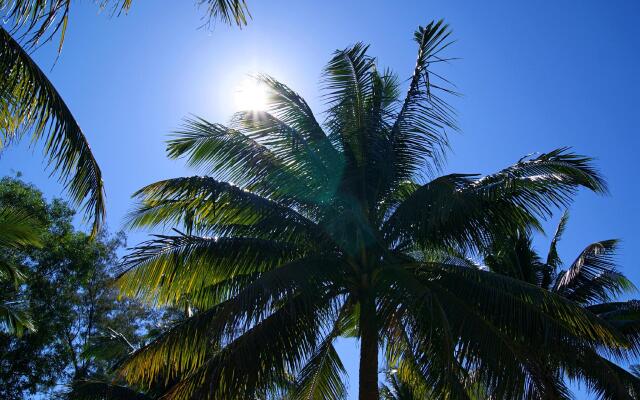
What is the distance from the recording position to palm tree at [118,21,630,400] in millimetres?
8461

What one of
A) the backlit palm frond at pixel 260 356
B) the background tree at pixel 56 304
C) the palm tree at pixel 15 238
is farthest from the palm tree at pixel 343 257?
the background tree at pixel 56 304

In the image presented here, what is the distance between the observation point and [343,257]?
9.72 meters

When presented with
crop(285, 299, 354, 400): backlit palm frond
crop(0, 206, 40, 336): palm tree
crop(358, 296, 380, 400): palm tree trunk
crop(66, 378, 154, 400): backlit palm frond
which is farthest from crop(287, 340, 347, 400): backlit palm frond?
crop(0, 206, 40, 336): palm tree

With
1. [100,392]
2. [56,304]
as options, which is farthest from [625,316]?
[56,304]

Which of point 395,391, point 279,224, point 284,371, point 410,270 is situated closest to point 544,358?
point 410,270

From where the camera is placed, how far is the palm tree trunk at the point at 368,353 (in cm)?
921

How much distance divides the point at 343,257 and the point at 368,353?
146 cm

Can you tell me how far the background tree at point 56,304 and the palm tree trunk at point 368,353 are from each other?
494 inches

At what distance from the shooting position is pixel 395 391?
57.4 ft

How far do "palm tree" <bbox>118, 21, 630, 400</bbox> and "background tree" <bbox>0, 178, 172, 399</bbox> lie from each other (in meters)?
11.4

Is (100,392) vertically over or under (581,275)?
under

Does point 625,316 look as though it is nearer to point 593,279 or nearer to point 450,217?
point 593,279

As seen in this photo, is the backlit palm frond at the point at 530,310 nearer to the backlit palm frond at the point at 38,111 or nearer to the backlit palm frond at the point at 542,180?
the backlit palm frond at the point at 542,180

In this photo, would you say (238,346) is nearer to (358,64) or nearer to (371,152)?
(371,152)
